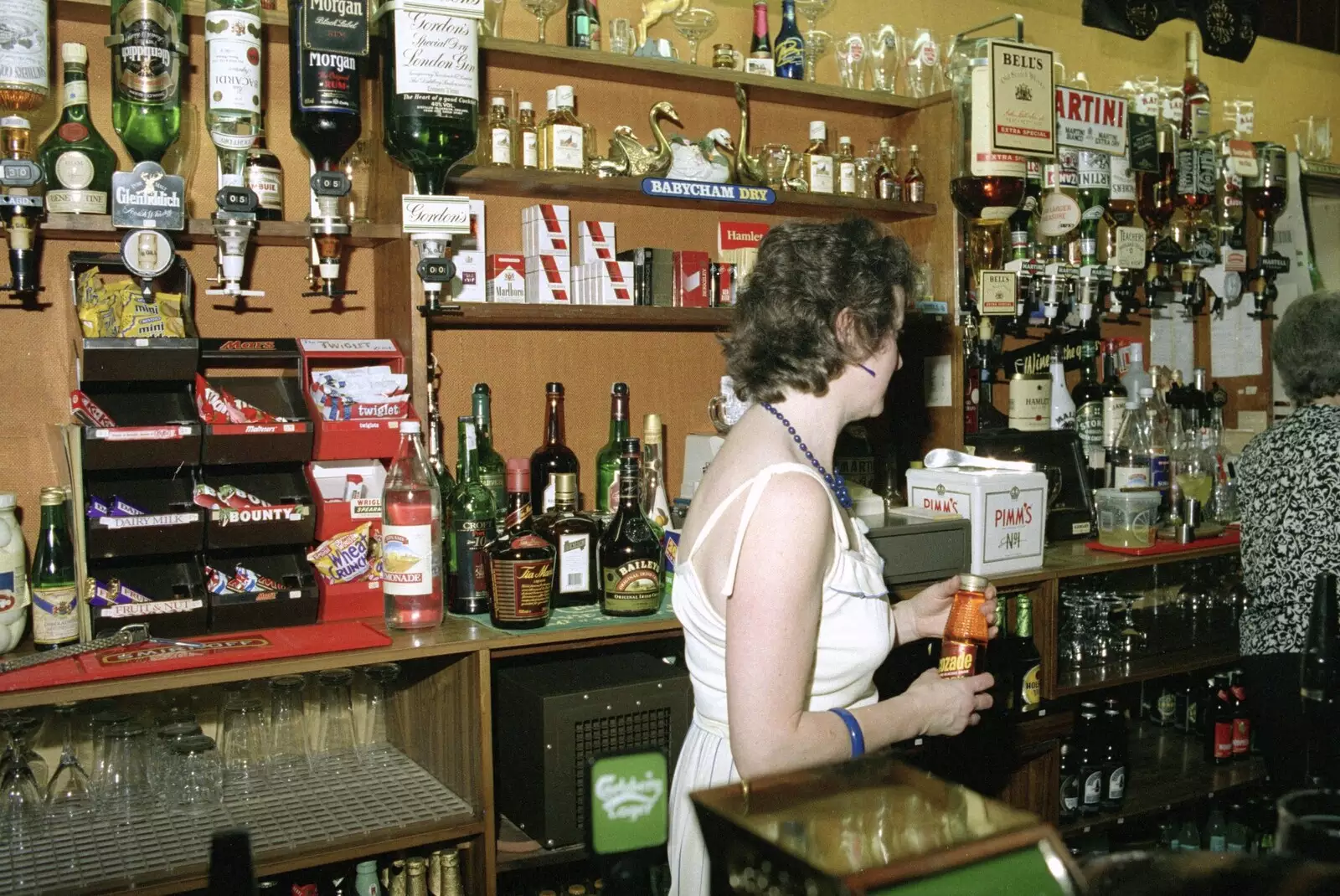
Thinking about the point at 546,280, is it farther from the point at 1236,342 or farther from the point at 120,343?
the point at 1236,342

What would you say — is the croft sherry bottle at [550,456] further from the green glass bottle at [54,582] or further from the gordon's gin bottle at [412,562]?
the green glass bottle at [54,582]

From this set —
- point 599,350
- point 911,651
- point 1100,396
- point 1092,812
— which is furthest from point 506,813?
point 1100,396

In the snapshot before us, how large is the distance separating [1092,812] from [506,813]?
1.64 meters

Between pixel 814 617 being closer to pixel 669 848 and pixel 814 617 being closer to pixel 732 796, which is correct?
pixel 669 848

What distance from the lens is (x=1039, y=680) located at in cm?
280

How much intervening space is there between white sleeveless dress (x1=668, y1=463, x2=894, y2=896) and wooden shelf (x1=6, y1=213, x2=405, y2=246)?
3.83 ft

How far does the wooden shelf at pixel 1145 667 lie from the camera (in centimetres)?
293

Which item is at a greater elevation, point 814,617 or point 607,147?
point 607,147

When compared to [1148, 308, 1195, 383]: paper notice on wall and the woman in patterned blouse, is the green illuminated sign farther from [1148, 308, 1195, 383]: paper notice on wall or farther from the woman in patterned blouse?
[1148, 308, 1195, 383]: paper notice on wall

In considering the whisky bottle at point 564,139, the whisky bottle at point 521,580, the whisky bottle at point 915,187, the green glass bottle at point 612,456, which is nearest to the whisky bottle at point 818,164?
the whisky bottle at point 915,187

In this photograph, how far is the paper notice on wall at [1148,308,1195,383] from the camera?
4.00 m

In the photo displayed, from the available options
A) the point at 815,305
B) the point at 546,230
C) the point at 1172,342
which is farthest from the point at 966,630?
the point at 1172,342

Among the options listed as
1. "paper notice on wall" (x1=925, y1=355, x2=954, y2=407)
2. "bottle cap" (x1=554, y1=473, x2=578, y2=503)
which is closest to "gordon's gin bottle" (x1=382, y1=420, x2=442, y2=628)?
"bottle cap" (x1=554, y1=473, x2=578, y2=503)

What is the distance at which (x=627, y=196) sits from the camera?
9.49ft
